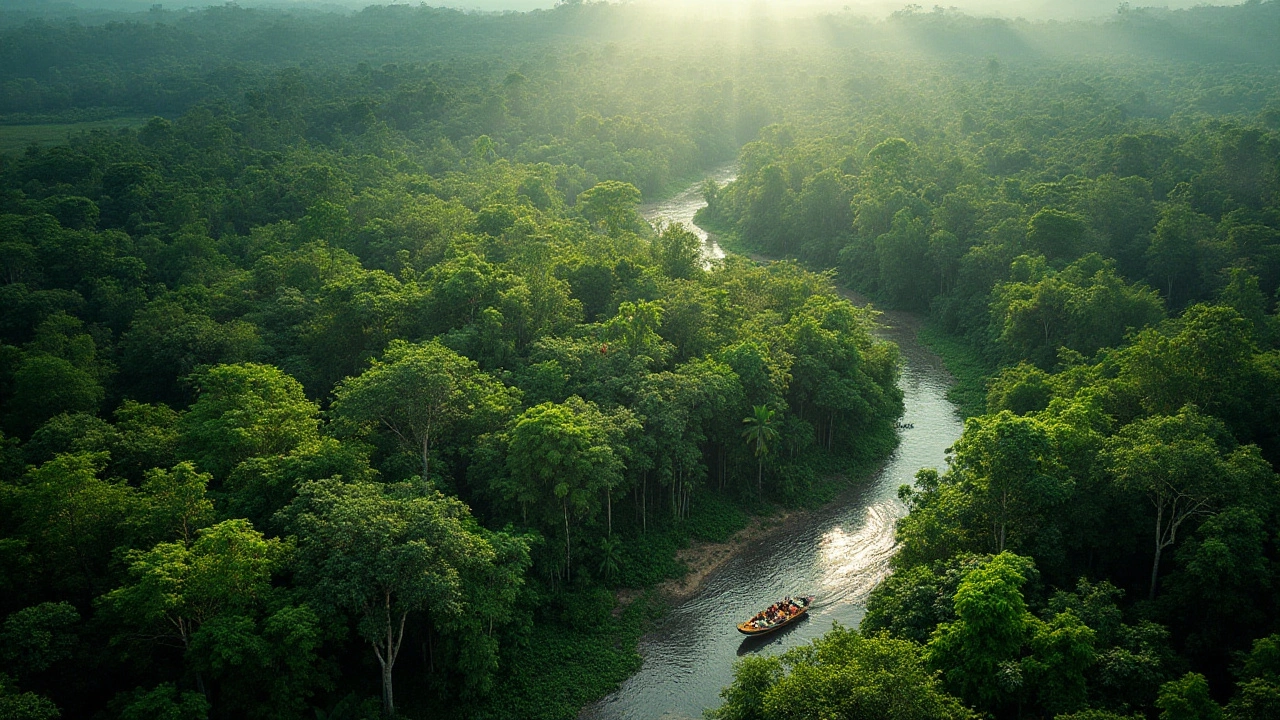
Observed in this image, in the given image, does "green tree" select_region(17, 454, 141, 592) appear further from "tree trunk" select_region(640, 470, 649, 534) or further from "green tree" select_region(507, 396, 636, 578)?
"tree trunk" select_region(640, 470, 649, 534)

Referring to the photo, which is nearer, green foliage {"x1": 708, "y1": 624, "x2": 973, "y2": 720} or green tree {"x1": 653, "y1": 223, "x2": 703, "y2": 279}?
green foliage {"x1": 708, "y1": 624, "x2": 973, "y2": 720}

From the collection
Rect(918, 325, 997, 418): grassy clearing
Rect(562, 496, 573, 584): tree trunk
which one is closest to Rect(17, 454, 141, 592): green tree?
Rect(562, 496, 573, 584): tree trunk

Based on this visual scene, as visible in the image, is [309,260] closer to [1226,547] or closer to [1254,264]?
[1226,547]

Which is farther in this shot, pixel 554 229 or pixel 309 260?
pixel 554 229

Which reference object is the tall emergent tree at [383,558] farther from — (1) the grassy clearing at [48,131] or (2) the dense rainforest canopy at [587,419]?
(1) the grassy clearing at [48,131]

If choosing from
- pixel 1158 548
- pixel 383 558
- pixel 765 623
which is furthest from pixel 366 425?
pixel 1158 548

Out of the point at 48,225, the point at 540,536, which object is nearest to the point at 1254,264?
the point at 540,536

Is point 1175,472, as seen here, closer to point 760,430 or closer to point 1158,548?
point 1158,548

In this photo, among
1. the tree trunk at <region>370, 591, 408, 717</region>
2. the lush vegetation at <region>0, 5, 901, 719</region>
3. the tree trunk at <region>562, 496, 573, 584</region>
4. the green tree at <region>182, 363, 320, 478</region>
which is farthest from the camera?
the tree trunk at <region>562, 496, 573, 584</region>
